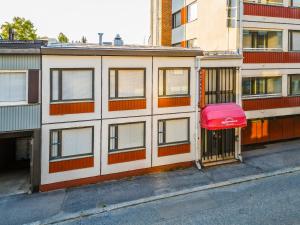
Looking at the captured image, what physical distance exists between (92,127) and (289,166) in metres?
11.2

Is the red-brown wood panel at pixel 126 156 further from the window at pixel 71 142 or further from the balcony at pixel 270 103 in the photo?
the balcony at pixel 270 103

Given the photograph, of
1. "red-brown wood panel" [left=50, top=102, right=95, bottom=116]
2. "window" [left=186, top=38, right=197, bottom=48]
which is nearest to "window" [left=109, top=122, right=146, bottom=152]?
"red-brown wood panel" [left=50, top=102, right=95, bottom=116]

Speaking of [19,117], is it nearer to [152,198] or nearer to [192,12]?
[152,198]

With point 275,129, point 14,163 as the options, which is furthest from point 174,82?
point 14,163

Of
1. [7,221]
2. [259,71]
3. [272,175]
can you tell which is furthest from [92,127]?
[259,71]

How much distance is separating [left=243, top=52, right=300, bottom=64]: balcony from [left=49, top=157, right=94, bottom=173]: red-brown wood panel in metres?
12.9

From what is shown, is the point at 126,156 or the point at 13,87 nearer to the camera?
the point at 13,87

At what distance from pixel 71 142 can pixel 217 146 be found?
8.60m

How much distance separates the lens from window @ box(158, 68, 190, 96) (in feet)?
52.1

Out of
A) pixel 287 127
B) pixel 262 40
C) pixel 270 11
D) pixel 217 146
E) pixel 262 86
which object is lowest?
pixel 217 146

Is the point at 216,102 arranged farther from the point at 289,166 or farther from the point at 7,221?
the point at 7,221

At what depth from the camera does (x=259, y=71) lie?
20.7 m

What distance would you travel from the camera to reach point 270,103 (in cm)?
2116

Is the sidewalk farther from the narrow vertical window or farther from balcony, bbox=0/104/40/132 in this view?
balcony, bbox=0/104/40/132
